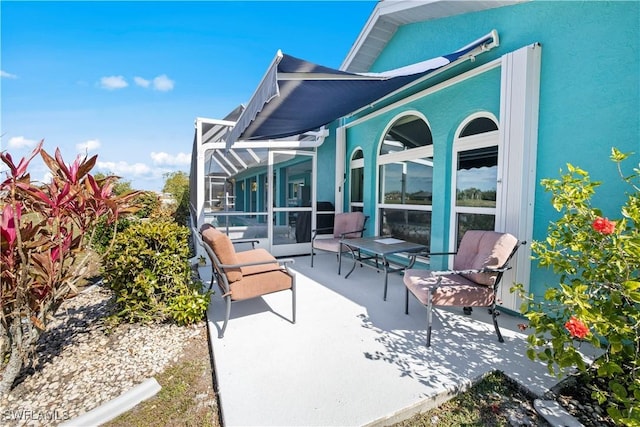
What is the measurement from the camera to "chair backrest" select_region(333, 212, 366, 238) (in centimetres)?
691

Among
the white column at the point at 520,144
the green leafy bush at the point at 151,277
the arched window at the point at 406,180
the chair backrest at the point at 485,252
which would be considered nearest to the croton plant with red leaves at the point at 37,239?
the green leafy bush at the point at 151,277

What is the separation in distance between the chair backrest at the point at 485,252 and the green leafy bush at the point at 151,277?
362cm

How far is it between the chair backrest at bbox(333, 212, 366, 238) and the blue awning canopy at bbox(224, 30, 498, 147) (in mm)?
2422

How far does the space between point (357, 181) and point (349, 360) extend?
18.1 ft

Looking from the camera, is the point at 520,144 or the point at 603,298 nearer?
the point at 603,298

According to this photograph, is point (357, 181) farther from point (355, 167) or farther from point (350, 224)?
point (350, 224)

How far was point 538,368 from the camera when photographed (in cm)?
274

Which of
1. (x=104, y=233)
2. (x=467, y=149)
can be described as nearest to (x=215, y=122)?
(x=104, y=233)

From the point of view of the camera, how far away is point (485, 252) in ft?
12.0

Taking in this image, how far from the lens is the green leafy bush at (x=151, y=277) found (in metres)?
3.46

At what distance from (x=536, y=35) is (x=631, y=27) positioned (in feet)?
3.19

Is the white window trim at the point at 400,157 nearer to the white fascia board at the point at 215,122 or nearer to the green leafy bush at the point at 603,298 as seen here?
the green leafy bush at the point at 603,298

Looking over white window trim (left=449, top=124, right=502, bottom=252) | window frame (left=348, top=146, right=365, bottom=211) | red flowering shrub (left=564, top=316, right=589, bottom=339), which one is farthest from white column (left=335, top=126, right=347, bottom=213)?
red flowering shrub (left=564, top=316, right=589, bottom=339)

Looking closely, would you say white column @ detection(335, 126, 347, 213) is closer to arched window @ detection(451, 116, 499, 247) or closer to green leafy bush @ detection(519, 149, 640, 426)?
arched window @ detection(451, 116, 499, 247)
